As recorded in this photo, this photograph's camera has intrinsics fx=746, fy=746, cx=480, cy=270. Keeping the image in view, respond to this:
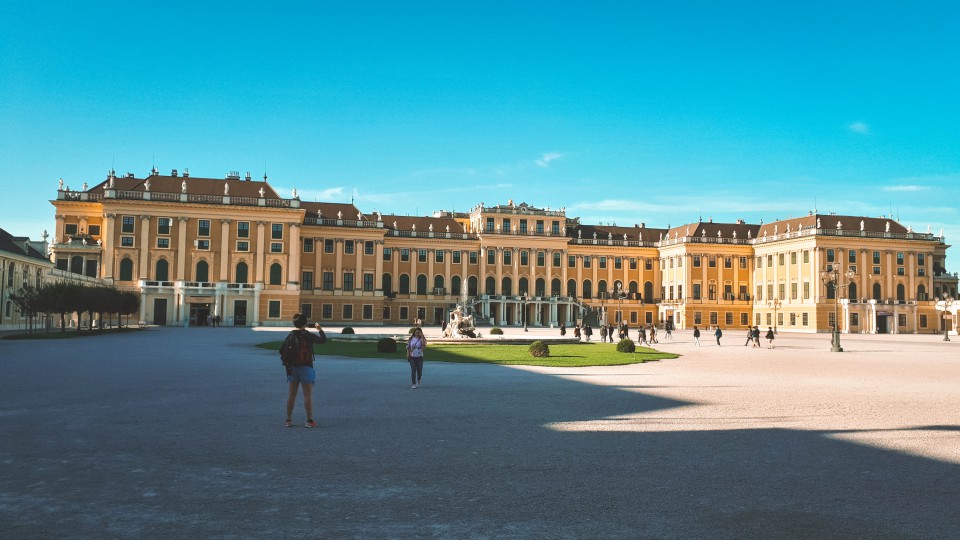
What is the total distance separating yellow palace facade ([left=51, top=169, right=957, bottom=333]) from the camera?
74.7 meters

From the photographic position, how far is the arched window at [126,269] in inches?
2908

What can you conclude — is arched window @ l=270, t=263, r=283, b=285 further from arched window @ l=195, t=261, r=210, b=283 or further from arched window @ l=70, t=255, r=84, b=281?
arched window @ l=70, t=255, r=84, b=281

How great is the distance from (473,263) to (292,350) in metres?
85.9

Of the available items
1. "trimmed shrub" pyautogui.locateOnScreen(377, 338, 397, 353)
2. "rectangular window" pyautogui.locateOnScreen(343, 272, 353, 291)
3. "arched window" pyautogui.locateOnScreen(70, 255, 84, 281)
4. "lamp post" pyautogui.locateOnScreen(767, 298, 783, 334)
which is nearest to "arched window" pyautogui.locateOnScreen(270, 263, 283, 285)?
"rectangular window" pyautogui.locateOnScreen(343, 272, 353, 291)

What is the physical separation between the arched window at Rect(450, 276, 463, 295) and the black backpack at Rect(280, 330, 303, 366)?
84.2m

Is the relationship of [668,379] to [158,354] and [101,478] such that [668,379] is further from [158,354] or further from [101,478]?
[158,354]

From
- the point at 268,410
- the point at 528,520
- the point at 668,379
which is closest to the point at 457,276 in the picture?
the point at 668,379

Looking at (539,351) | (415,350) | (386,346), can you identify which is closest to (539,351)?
(539,351)

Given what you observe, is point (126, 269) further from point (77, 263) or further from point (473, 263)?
point (473, 263)

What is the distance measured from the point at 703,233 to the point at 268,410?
94514mm

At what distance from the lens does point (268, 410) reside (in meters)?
14.0

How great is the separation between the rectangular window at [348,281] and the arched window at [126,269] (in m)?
24.3

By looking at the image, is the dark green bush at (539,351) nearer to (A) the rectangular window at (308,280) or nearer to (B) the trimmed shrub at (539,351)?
(B) the trimmed shrub at (539,351)

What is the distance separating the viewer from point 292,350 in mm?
12164
